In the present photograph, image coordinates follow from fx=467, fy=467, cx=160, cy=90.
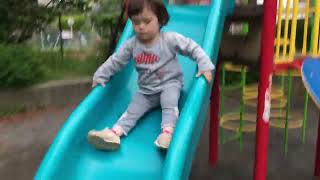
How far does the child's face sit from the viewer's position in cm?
282

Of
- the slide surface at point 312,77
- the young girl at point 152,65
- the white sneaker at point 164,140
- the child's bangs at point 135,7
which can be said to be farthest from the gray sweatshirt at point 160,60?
the slide surface at point 312,77

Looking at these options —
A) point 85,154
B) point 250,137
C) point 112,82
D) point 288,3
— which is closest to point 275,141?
point 250,137

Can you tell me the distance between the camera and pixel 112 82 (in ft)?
10.4

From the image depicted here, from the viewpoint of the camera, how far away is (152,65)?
2969 mm

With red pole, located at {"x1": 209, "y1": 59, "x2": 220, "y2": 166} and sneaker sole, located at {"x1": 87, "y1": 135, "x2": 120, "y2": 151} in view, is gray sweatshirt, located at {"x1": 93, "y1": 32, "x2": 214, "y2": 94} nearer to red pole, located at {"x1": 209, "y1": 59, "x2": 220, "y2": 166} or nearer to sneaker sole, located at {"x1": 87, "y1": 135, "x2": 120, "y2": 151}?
sneaker sole, located at {"x1": 87, "y1": 135, "x2": 120, "y2": 151}

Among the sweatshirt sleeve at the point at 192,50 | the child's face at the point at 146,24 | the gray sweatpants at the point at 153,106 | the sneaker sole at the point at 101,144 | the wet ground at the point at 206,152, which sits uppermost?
the child's face at the point at 146,24

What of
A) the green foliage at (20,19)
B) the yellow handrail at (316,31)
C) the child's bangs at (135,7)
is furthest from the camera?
the green foliage at (20,19)

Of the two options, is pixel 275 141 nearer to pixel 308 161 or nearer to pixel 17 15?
pixel 308 161

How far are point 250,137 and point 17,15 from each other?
3.75 m

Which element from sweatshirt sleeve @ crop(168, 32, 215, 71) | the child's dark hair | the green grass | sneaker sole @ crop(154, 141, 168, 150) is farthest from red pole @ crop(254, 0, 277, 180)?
the green grass

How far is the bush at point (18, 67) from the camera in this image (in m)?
6.07

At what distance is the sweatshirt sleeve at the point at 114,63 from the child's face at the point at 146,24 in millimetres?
176

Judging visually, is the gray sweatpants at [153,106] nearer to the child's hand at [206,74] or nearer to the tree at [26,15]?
the child's hand at [206,74]

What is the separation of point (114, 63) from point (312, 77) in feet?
4.10
